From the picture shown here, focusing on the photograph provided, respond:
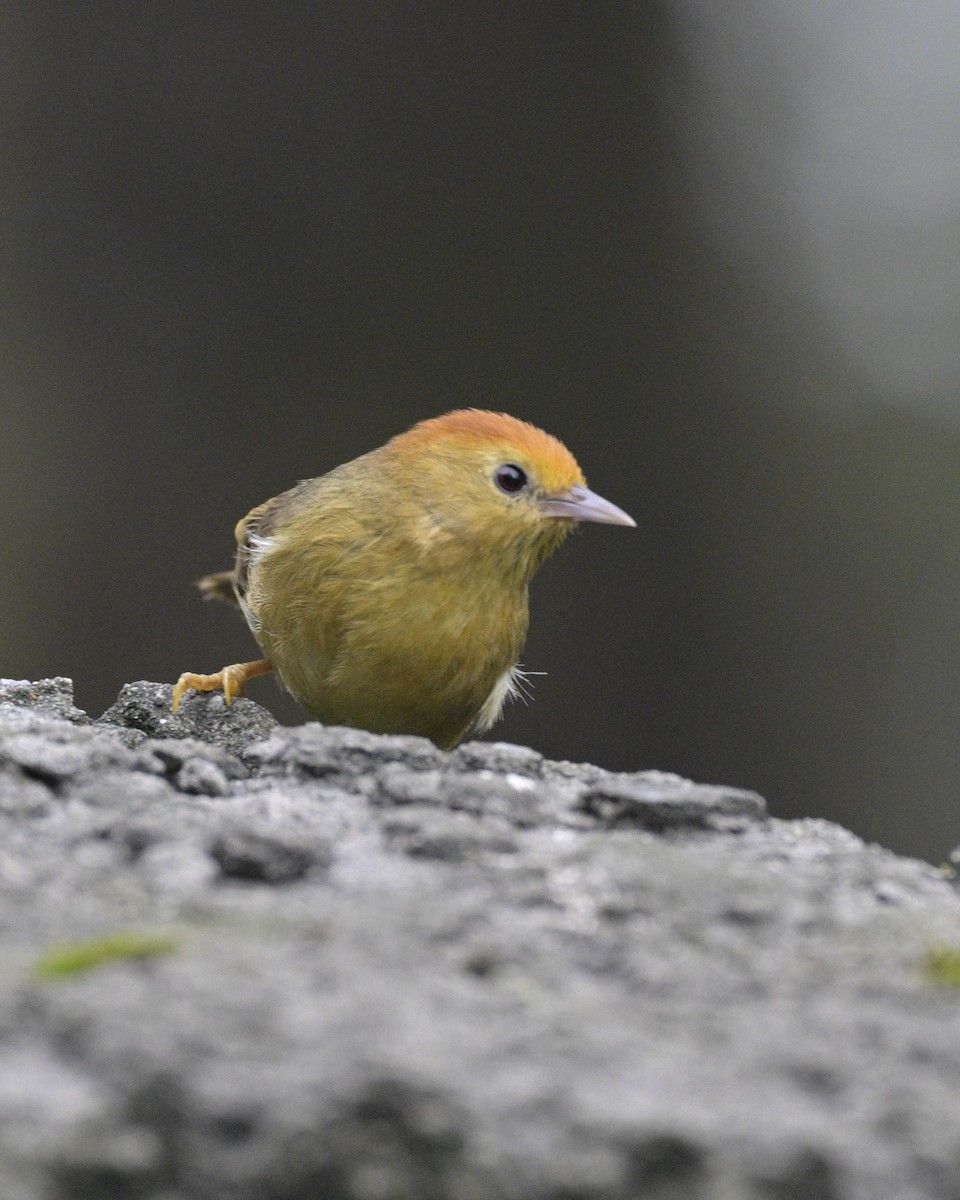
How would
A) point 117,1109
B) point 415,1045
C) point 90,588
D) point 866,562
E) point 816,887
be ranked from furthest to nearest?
point 866,562 → point 90,588 → point 816,887 → point 415,1045 → point 117,1109

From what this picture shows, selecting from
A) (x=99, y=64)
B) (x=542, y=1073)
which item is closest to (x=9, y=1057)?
(x=542, y=1073)

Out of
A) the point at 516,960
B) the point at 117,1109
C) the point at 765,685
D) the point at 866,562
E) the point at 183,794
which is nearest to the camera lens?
the point at 117,1109

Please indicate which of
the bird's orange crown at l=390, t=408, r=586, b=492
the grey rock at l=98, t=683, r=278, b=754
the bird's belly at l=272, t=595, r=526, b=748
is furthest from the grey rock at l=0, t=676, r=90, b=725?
the bird's orange crown at l=390, t=408, r=586, b=492

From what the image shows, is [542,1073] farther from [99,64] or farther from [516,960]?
[99,64]

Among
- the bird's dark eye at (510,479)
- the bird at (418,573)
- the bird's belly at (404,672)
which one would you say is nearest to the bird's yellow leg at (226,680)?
the bird at (418,573)

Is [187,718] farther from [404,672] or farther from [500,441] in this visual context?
[500,441]

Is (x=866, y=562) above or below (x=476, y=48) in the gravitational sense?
below

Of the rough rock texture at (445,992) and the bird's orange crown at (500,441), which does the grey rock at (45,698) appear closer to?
the rough rock texture at (445,992)

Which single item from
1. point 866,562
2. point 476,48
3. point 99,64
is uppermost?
point 476,48
